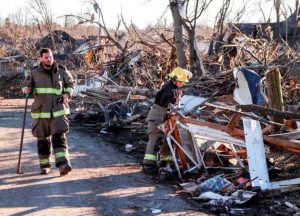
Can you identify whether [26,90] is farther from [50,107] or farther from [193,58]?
[193,58]

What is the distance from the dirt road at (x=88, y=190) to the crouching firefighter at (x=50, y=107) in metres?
0.33

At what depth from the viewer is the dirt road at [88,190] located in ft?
17.0

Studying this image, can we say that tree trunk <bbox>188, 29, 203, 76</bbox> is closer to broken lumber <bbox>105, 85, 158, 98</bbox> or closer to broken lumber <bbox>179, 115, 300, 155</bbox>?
broken lumber <bbox>105, 85, 158, 98</bbox>

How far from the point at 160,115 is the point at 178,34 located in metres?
8.35

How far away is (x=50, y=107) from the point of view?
21.9ft

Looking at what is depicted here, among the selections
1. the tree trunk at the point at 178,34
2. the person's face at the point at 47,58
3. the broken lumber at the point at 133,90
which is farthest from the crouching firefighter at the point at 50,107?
the tree trunk at the point at 178,34

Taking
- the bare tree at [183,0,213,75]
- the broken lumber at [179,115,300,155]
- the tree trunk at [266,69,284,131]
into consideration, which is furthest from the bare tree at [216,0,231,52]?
the broken lumber at [179,115,300,155]

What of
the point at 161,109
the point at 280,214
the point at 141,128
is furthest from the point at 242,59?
the point at 280,214

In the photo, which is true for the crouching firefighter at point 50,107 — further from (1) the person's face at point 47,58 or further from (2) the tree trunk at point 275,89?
(2) the tree trunk at point 275,89

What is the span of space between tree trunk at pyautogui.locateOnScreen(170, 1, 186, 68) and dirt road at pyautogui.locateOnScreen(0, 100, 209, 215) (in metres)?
6.67

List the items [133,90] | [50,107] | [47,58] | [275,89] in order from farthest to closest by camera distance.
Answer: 1. [133,90]
2. [275,89]
3. [50,107]
4. [47,58]

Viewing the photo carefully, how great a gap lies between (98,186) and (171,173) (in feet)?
3.75

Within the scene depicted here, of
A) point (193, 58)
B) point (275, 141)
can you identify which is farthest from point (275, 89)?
point (193, 58)

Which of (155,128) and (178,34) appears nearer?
(155,128)
